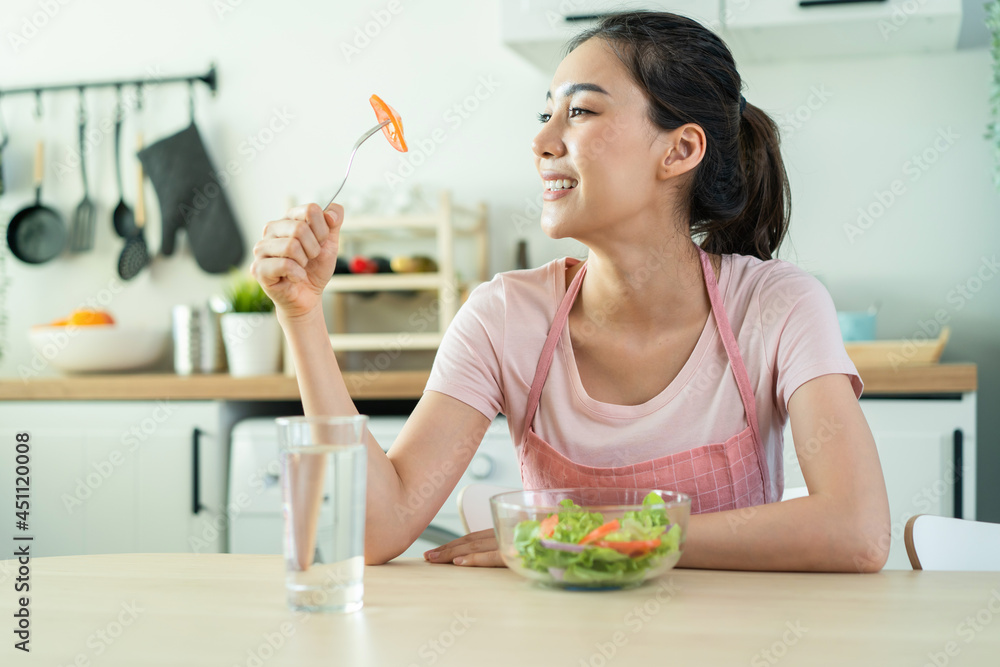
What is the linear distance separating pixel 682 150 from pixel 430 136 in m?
1.57

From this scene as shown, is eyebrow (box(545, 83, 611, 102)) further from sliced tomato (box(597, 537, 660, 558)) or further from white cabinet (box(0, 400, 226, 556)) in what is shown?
white cabinet (box(0, 400, 226, 556))

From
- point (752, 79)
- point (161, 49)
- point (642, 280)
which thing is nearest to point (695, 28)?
point (642, 280)

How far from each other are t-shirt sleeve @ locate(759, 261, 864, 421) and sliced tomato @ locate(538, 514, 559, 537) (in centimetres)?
48

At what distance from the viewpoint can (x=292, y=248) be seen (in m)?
0.93

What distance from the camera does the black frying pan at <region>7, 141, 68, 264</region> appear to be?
2912mm

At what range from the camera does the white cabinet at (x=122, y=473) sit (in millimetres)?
2254

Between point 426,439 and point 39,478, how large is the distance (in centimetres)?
166

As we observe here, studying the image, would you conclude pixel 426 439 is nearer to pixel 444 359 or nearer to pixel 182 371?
pixel 444 359

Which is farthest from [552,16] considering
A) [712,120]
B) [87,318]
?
[87,318]

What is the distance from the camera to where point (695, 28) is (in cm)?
126

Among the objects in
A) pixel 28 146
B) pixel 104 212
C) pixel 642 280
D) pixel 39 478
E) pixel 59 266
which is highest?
pixel 28 146

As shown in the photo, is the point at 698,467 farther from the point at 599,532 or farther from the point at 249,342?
the point at 249,342

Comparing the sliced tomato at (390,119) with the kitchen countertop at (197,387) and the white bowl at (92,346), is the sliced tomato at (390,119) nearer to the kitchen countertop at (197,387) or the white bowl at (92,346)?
the kitchen countertop at (197,387)

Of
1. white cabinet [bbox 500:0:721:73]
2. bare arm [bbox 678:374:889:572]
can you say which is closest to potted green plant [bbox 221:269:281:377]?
white cabinet [bbox 500:0:721:73]
